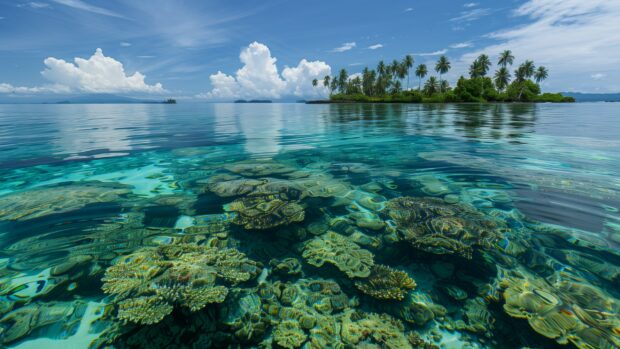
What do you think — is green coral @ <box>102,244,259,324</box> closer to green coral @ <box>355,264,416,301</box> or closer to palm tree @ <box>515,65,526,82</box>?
green coral @ <box>355,264,416,301</box>

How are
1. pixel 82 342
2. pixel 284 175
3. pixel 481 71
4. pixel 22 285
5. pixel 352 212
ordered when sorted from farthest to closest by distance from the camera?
1. pixel 481 71
2. pixel 284 175
3. pixel 352 212
4. pixel 22 285
5. pixel 82 342

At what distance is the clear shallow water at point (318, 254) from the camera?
312 cm

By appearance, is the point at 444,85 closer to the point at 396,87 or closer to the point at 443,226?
the point at 396,87

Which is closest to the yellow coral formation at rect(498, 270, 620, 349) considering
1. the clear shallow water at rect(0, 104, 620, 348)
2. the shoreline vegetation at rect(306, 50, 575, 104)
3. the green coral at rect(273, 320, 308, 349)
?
the clear shallow water at rect(0, 104, 620, 348)

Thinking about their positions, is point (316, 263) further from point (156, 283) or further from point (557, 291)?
point (557, 291)

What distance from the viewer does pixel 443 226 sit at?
5.07 meters

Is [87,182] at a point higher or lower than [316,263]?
higher

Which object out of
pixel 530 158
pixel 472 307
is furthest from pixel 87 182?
pixel 530 158

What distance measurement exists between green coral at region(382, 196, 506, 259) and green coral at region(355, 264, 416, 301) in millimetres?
956

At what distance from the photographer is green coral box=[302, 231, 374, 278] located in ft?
13.9

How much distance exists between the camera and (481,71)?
94625 mm

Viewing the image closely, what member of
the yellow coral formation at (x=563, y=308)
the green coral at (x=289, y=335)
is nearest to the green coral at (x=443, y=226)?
the yellow coral formation at (x=563, y=308)

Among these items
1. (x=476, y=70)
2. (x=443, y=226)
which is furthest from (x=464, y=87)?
(x=443, y=226)

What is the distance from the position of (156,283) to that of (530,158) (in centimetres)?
1314
